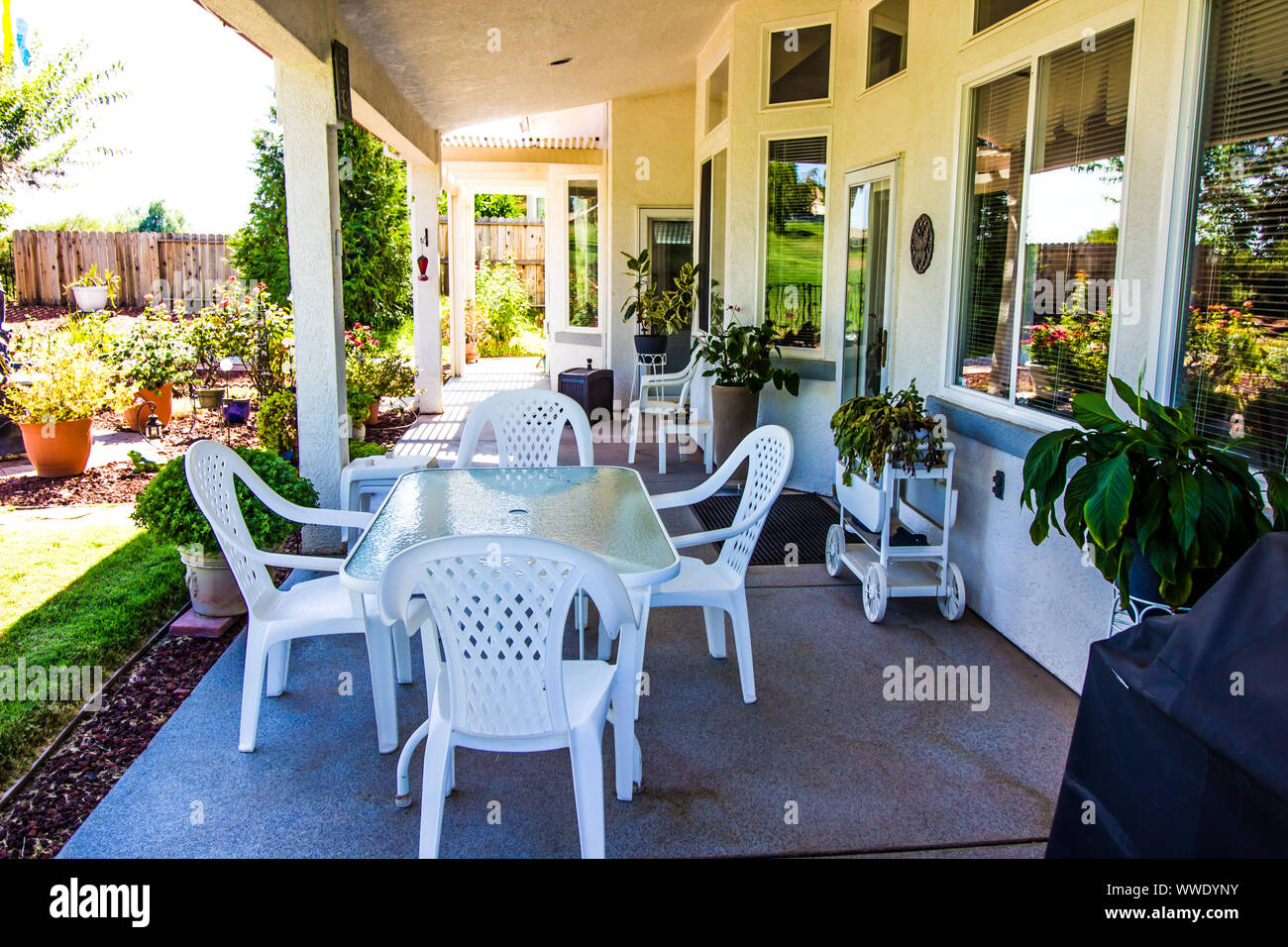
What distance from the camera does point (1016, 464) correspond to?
13.1 feet

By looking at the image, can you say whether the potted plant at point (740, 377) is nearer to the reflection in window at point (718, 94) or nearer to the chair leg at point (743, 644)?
the reflection in window at point (718, 94)

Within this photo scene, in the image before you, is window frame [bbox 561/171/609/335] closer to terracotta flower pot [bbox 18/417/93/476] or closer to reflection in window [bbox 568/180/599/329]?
reflection in window [bbox 568/180/599/329]

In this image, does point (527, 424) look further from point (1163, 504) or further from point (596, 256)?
point (596, 256)

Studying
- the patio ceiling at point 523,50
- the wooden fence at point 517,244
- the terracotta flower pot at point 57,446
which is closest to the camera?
the patio ceiling at point 523,50

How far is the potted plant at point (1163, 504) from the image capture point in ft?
7.93

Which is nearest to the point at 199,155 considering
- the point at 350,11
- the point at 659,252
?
the point at 659,252

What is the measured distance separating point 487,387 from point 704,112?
4.80 meters

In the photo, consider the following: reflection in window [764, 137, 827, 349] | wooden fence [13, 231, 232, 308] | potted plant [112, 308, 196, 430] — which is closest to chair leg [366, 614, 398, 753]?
reflection in window [764, 137, 827, 349]

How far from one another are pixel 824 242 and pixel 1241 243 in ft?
12.5

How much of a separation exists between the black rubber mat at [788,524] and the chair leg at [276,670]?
247 cm

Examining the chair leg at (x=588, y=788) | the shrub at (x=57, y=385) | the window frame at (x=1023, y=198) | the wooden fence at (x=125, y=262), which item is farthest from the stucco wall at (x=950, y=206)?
the wooden fence at (x=125, y=262)

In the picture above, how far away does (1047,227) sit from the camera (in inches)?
154

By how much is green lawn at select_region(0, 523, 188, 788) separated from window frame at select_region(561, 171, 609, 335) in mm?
5964
